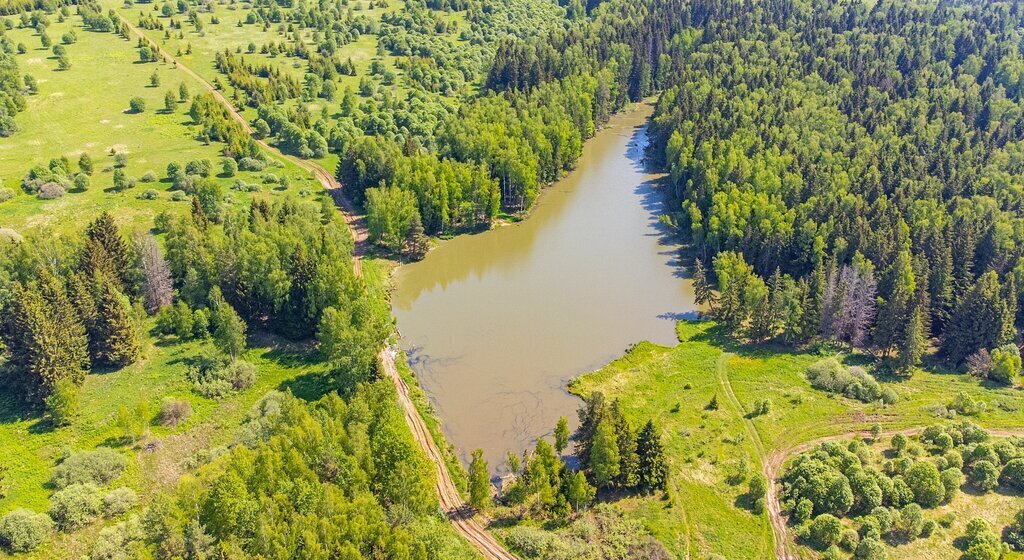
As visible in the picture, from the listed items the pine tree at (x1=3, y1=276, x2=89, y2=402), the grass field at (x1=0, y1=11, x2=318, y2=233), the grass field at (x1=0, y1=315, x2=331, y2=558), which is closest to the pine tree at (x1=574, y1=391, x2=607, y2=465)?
the grass field at (x1=0, y1=315, x2=331, y2=558)

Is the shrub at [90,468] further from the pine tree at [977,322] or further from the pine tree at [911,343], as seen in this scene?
the pine tree at [977,322]

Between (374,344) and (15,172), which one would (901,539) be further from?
(15,172)

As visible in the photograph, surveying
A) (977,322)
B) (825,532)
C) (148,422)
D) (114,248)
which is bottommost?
(825,532)

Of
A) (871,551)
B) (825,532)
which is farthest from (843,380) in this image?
(871,551)

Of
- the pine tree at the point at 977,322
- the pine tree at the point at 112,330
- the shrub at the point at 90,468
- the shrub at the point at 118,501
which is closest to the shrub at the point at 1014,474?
the pine tree at the point at 977,322

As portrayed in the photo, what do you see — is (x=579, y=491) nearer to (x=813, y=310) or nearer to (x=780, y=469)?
(x=780, y=469)

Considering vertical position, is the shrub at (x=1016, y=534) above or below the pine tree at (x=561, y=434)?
below
